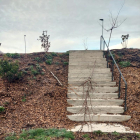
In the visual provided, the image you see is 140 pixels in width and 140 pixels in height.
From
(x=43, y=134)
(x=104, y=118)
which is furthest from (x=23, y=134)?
(x=104, y=118)

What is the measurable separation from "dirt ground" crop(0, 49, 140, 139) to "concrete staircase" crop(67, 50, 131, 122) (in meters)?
0.25

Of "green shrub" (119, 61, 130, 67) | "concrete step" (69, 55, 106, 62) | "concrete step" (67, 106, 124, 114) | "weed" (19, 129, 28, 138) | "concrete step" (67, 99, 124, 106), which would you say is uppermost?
"concrete step" (69, 55, 106, 62)

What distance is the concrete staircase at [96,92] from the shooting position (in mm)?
4961

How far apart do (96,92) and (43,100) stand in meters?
1.97

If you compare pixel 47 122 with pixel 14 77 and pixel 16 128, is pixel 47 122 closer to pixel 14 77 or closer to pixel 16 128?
pixel 16 128

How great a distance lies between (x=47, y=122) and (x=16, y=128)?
2.73 feet

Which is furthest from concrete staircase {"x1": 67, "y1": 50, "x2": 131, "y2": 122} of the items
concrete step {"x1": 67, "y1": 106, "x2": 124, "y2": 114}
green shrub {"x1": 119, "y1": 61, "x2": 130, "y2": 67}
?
green shrub {"x1": 119, "y1": 61, "x2": 130, "y2": 67}

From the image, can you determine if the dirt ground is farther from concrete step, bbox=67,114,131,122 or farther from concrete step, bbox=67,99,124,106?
concrete step, bbox=67,99,124,106

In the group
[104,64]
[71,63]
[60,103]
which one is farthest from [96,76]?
[60,103]

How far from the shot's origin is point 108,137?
12.9 ft

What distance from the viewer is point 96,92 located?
20.1 feet

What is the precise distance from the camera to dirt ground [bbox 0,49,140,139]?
14.9 feet

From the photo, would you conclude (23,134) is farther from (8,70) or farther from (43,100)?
(8,70)

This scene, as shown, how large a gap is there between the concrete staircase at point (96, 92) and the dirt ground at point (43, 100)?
0.80ft
